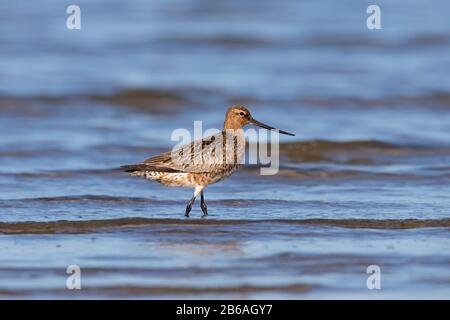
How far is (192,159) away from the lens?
8867 mm

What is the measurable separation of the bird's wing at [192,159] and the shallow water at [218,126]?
1.55ft

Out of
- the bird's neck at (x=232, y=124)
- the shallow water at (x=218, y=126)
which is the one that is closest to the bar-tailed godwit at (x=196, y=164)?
the bird's neck at (x=232, y=124)

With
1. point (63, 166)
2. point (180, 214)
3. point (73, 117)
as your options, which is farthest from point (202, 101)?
point (180, 214)

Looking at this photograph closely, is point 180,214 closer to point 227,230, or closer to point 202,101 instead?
point 227,230

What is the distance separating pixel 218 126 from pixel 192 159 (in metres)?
4.95

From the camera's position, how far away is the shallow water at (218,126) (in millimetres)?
7359

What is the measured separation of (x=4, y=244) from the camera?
802 cm

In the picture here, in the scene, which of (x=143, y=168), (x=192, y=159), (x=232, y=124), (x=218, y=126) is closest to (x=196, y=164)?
(x=192, y=159)

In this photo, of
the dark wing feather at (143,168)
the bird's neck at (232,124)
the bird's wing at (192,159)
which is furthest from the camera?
the bird's neck at (232,124)

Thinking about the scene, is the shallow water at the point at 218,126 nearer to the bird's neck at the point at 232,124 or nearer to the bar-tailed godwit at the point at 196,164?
the bar-tailed godwit at the point at 196,164

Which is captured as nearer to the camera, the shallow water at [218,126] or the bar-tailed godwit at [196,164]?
the shallow water at [218,126]

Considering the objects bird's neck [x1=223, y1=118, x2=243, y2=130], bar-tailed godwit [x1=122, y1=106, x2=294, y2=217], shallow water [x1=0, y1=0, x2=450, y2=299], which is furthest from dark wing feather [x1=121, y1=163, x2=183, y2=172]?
bird's neck [x1=223, y1=118, x2=243, y2=130]

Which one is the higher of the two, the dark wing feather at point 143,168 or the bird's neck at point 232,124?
the bird's neck at point 232,124
